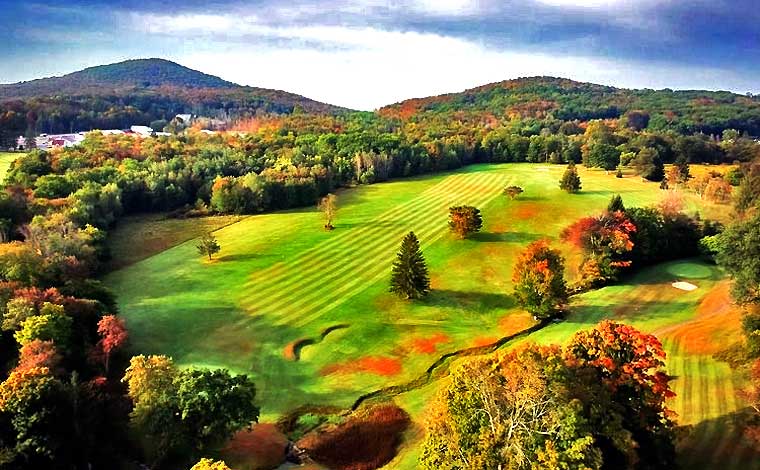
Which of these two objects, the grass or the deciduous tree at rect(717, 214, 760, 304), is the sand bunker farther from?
the grass

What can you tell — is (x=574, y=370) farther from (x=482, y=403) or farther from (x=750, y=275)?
(x=750, y=275)

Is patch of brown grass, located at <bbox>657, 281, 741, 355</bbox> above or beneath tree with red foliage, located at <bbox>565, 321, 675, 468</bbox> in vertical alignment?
beneath

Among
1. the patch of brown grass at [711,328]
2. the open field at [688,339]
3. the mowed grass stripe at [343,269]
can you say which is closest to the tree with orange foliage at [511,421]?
the open field at [688,339]

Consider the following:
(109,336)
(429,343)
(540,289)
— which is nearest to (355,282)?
(429,343)

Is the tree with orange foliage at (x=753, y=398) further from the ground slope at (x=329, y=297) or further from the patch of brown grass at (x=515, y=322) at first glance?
the ground slope at (x=329, y=297)

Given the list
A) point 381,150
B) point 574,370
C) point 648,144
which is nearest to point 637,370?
point 574,370

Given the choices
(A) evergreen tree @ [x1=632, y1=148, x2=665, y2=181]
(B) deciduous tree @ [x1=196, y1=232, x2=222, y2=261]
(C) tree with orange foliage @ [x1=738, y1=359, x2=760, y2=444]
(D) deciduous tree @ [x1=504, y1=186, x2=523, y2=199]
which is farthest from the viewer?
(A) evergreen tree @ [x1=632, y1=148, x2=665, y2=181]

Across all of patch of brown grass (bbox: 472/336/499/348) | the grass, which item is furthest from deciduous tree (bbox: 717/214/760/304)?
the grass
